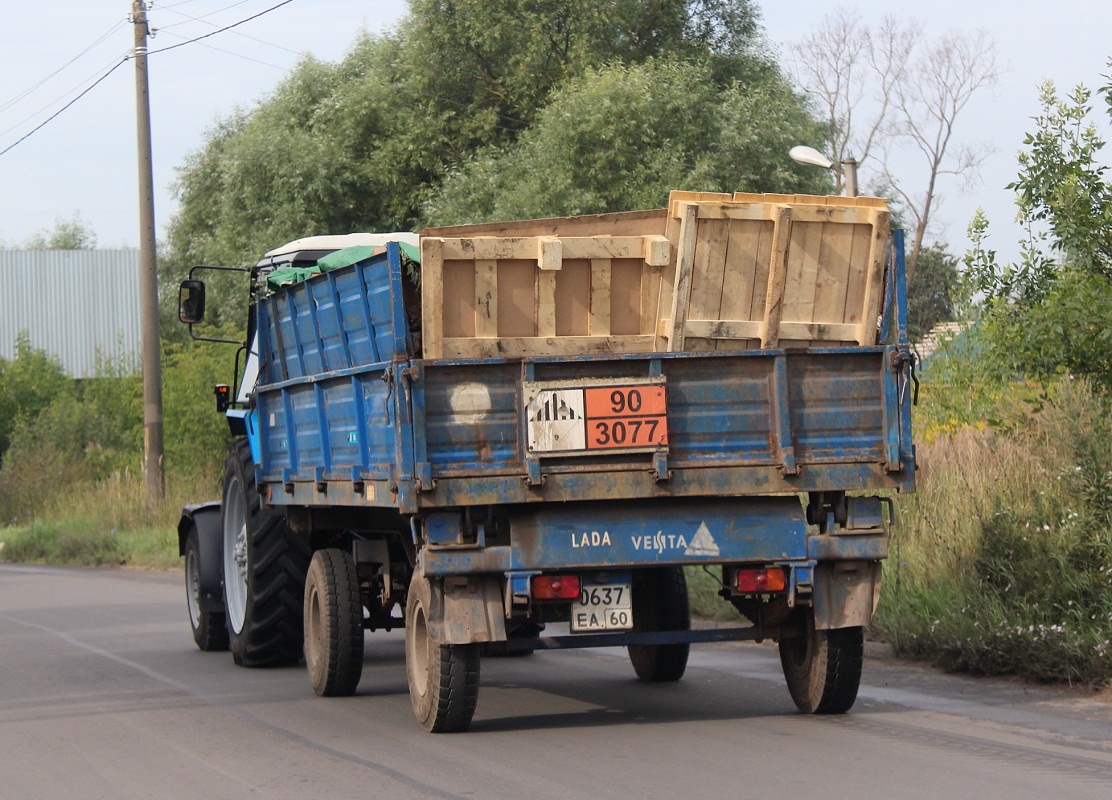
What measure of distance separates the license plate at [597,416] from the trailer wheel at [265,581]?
3808mm

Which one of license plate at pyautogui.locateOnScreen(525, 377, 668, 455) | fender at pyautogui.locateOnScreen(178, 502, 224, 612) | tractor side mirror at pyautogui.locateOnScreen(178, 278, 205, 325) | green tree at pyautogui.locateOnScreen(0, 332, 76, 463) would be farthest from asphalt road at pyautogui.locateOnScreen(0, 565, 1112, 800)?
green tree at pyautogui.locateOnScreen(0, 332, 76, 463)

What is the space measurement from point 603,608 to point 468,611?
705mm

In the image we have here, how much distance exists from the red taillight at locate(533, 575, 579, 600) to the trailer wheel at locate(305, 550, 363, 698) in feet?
6.95

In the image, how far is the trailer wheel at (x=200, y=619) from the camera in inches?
490

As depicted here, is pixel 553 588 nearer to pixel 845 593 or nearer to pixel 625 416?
pixel 625 416

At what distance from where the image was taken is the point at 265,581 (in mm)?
10750

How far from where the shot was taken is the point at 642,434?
298 inches

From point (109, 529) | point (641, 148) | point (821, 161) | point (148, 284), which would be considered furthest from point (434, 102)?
point (821, 161)

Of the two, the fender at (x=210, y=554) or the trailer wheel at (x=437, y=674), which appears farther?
the fender at (x=210, y=554)

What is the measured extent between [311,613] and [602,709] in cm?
204

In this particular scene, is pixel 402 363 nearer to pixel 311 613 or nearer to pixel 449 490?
pixel 449 490

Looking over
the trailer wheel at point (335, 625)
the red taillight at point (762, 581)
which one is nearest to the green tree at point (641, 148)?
the trailer wheel at point (335, 625)

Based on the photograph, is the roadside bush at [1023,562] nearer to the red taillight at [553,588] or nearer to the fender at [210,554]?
the red taillight at [553,588]

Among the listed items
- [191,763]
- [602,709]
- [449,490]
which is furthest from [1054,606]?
[191,763]
